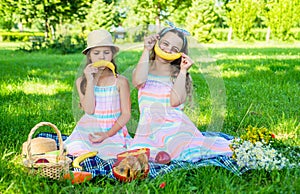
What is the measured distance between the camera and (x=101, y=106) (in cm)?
351

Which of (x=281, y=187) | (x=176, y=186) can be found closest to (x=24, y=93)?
(x=176, y=186)

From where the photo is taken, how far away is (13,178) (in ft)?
8.89

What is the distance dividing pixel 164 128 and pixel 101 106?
21.6 inches

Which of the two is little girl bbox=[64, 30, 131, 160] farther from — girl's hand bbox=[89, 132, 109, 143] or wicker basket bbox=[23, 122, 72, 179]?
wicker basket bbox=[23, 122, 72, 179]

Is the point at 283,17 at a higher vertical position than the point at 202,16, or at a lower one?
lower

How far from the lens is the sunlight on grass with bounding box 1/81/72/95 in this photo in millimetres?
6041

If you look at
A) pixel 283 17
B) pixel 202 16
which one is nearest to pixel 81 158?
pixel 202 16

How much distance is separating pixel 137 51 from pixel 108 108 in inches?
21.3

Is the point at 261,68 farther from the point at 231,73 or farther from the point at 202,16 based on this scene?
the point at 202,16

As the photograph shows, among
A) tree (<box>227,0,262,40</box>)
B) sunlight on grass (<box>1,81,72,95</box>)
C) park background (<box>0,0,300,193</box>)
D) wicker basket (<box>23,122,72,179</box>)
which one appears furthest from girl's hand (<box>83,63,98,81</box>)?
tree (<box>227,0,262,40</box>)

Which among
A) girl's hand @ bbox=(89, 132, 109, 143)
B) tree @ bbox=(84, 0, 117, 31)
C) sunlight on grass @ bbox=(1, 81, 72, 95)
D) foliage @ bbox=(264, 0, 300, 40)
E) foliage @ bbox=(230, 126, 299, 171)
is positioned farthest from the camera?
foliage @ bbox=(264, 0, 300, 40)

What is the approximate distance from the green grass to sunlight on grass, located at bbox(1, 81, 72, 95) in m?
0.01

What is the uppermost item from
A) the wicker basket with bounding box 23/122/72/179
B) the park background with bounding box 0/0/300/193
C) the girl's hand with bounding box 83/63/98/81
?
the girl's hand with bounding box 83/63/98/81

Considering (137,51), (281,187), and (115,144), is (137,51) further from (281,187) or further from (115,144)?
(281,187)
